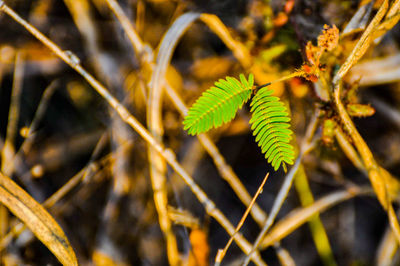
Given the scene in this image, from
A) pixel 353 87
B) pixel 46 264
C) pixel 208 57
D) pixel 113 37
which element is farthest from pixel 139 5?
pixel 46 264

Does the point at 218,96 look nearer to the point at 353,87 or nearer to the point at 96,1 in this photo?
the point at 353,87

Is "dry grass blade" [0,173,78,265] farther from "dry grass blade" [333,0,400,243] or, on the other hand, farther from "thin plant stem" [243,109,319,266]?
"dry grass blade" [333,0,400,243]

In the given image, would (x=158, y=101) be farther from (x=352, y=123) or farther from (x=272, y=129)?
(x=352, y=123)

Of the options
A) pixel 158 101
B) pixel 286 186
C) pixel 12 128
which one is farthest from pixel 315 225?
pixel 12 128

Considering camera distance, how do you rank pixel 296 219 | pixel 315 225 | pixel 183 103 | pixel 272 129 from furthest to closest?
pixel 315 225
pixel 296 219
pixel 183 103
pixel 272 129

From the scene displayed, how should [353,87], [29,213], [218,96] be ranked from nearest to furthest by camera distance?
[218,96]
[29,213]
[353,87]

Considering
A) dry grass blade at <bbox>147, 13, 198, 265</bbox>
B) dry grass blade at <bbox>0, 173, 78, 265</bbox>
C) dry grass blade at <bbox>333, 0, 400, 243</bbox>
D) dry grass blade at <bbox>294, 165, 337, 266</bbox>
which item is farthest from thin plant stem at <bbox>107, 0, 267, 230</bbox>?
dry grass blade at <bbox>0, 173, 78, 265</bbox>
